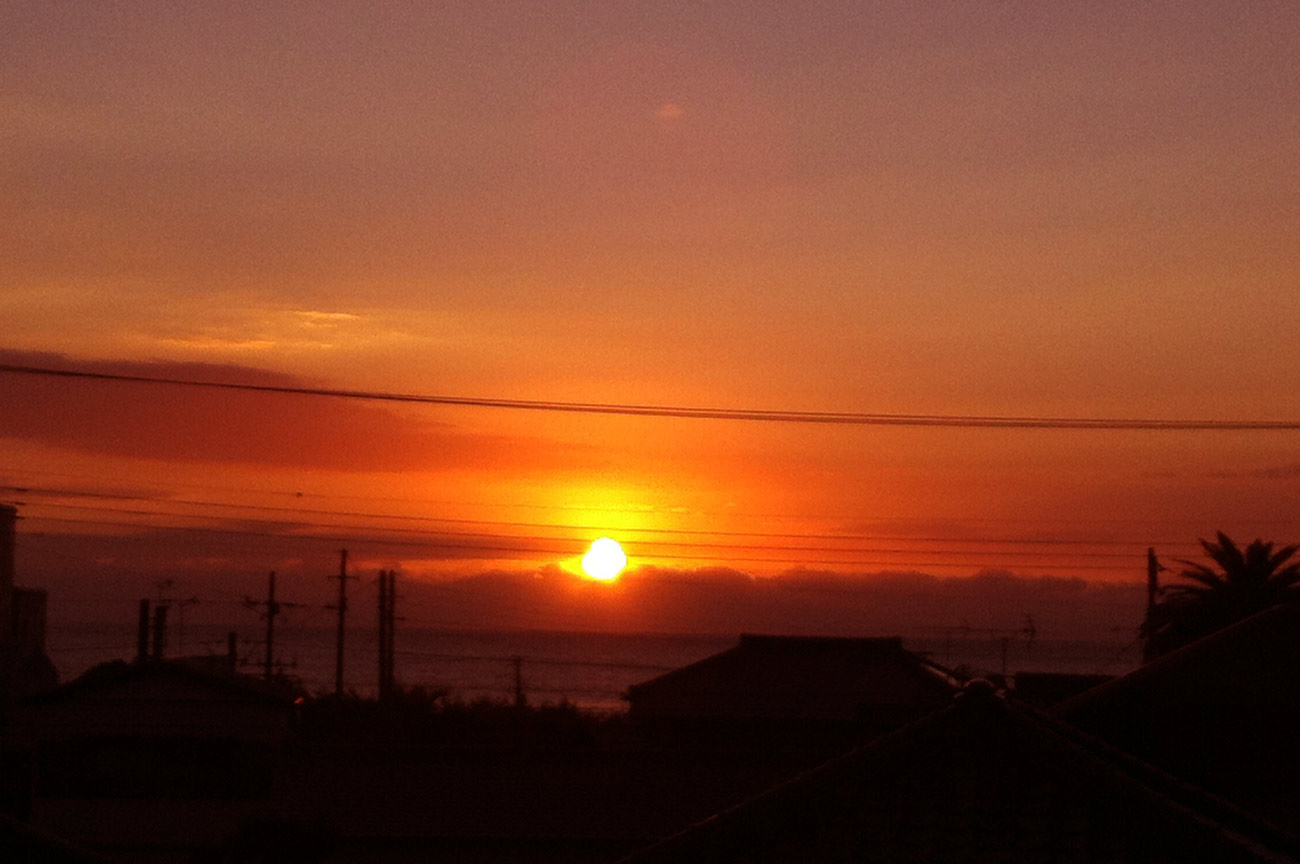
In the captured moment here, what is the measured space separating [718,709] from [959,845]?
37.3m

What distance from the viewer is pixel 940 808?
36.6ft

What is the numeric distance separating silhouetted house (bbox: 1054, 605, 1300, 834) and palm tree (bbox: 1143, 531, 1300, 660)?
2466cm

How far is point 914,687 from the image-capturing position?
48250mm

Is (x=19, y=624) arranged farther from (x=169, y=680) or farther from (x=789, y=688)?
(x=789, y=688)

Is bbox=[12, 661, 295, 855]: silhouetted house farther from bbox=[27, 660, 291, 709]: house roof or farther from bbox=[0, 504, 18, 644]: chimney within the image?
bbox=[0, 504, 18, 644]: chimney

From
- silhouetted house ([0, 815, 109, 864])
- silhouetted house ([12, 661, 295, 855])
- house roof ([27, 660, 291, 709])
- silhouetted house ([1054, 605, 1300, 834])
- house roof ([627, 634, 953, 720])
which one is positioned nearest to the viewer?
silhouetted house ([0, 815, 109, 864])

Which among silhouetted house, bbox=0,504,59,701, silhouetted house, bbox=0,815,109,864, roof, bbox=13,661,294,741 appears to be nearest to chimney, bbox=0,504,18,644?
silhouetted house, bbox=0,504,59,701

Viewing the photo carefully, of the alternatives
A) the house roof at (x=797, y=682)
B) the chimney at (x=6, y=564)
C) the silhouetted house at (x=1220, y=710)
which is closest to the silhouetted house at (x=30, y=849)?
the silhouetted house at (x=1220, y=710)

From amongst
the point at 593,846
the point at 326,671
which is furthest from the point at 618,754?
the point at 326,671

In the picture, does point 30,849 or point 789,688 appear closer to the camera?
point 30,849

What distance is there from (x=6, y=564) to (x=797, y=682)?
68652 millimetres

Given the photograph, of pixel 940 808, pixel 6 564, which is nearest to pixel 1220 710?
pixel 940 808

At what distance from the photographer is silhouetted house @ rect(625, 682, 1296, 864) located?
36.0 ft

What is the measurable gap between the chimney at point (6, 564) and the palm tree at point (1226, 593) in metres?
76.3
